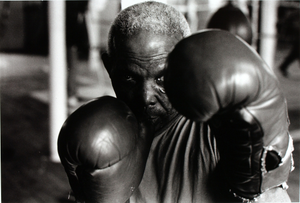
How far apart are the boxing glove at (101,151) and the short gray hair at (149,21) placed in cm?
19

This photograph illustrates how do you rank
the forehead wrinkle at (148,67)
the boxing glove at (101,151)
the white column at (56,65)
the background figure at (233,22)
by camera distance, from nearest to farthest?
the boxing glove at (101,151) → the forehead wrinkle at (148,67) → the background figure at (233,22) → the white column at (56,65)

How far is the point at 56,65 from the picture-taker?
9.25ft

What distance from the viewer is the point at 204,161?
0.77 m

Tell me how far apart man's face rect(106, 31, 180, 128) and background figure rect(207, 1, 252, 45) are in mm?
769

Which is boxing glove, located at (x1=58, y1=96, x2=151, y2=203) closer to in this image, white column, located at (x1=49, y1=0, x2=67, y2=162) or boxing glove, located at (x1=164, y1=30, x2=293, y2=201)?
boxing glove, located at (x1=164, y1=30, x2=293, y2=201)

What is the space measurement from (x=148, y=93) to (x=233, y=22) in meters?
0.90

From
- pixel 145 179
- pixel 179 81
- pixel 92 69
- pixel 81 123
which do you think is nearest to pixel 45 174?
pixel 145 179

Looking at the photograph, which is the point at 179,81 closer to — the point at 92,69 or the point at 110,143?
the point at 110,143

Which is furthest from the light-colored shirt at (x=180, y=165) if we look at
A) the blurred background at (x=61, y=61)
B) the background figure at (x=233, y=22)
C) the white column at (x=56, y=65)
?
the white column at (x=56, y=65)

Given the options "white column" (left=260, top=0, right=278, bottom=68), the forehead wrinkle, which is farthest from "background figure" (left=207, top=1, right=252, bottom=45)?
the forehead wrinkle

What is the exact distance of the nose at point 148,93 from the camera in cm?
73

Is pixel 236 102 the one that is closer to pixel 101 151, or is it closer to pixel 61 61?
pixel 101 151

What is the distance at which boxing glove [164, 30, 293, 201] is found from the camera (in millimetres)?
495

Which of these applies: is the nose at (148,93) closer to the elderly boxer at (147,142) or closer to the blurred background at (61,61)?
the elderly boxer at (147,142)
